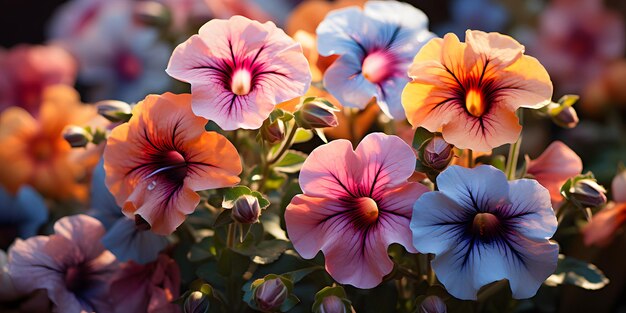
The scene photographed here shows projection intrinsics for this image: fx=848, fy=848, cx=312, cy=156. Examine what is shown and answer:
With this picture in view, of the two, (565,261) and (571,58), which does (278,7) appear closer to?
(571,58)

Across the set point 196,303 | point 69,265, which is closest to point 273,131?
point 196,303

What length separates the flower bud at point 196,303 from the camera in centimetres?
60

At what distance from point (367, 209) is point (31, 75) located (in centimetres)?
67

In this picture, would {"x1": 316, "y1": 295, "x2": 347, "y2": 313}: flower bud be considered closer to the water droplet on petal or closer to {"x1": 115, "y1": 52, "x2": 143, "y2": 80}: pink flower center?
the water droplet on petal

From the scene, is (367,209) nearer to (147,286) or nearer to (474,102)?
(474,102)

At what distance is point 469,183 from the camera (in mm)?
573

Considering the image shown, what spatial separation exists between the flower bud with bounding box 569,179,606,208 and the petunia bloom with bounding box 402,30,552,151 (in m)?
0.07

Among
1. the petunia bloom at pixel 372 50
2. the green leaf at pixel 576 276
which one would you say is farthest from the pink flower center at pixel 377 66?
the green leaf at pixel 576 276

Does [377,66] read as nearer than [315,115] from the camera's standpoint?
No

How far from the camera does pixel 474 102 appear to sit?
62 centimetres

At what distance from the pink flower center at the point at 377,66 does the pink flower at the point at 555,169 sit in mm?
137

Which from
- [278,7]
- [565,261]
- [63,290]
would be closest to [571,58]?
[278,7]

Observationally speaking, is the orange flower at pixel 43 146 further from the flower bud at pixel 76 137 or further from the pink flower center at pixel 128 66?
the flower bud at pixel 76 137

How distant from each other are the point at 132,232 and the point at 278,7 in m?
0.77
